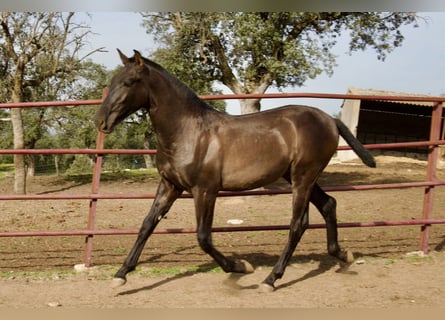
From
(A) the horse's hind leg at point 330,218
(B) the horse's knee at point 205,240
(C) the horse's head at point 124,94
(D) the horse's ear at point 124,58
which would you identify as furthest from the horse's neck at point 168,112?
(A) the horse's hind leg at point 330,218

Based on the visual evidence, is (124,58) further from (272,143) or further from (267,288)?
(267,288)

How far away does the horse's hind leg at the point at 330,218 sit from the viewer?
421 cm

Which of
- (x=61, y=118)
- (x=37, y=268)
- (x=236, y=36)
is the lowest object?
(x=37, y=268)

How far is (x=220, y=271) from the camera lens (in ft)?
13.9

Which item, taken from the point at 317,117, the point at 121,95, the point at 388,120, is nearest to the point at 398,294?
the point at 317,117

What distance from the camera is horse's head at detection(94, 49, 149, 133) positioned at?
3383mm

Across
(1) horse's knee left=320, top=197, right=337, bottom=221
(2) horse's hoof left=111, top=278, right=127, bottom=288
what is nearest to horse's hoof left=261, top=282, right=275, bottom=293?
(1) horse's knee left=320, top=197, right=337, bottom=221

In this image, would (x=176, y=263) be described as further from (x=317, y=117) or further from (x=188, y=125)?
(x=317, y=117)

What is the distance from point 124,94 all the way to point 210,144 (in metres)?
0.78

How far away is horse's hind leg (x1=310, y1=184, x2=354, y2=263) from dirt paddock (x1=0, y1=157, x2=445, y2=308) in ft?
0.49

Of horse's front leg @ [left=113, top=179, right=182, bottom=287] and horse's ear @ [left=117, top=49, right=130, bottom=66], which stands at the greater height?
horse's ear @ [left=117, top=49, right=130, bottom=66]

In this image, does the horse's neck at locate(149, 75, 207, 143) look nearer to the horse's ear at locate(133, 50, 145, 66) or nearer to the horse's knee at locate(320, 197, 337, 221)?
the horse's ear at locate(133, 50, 145, 66)

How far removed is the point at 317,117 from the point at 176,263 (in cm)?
212

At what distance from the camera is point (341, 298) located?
11.4 ft
